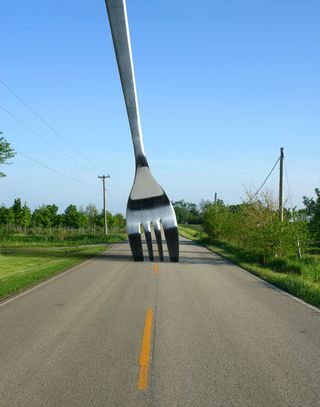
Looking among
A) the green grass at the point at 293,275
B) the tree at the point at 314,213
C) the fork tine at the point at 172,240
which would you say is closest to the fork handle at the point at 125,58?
the fork tine at the point at 172,240

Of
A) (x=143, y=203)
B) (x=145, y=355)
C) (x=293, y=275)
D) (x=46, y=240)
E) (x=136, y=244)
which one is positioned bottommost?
(x=145, y=355)

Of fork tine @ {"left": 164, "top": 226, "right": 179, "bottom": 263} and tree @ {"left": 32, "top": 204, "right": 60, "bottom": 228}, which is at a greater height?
tree @ {"left": 32, "top": 204, "right": 60, "bottom": 228}

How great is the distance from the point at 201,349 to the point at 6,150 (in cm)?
2138

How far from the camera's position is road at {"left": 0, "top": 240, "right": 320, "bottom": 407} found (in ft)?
14.1

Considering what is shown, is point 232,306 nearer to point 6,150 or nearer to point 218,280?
point 218,280

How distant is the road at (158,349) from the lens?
169 inches

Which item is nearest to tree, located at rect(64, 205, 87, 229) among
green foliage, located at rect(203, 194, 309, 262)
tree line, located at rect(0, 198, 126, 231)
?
tree line, located at rect(0, 198, 126, 231)

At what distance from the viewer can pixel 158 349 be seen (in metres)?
5.89

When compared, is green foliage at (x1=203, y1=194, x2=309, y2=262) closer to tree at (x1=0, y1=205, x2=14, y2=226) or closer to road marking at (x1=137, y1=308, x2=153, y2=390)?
road marking at (x1=137, y1=308, x2=153, y2=390)

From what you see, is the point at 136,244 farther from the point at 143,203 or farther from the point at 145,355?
the point at 145,355

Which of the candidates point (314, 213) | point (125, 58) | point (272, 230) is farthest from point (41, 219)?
point (125, 58)

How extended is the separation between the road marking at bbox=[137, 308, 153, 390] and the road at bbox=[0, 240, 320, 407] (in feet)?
0.04

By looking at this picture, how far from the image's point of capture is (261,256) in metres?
21.3

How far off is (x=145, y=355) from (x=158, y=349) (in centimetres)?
A: 33
